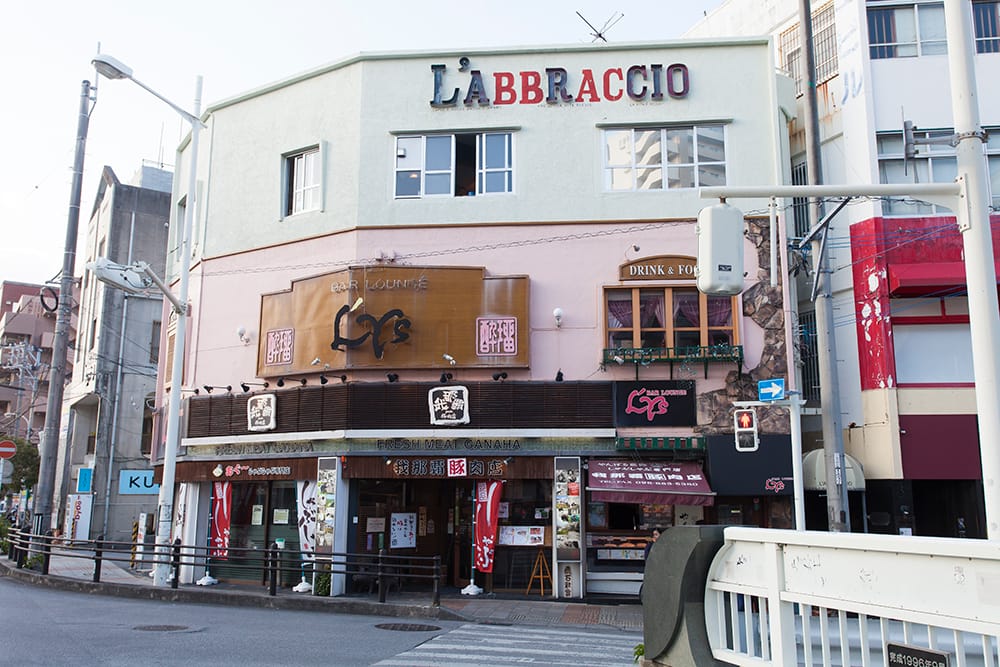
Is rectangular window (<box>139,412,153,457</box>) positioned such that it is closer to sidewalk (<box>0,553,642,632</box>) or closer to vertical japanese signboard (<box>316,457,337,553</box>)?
sidewalk (<box>0,553,642,632</box>)

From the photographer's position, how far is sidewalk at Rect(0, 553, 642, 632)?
15.9 meters

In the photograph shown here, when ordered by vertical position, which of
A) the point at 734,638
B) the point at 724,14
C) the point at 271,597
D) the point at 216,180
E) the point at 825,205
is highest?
the point at 724,14

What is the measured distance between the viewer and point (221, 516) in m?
21.0

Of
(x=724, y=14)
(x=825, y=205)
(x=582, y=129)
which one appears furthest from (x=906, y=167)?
(x=724, y=14)

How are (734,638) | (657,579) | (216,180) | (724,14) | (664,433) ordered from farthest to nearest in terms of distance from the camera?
(724,14)
(216,180)
(664,433)
(657,579)
(734,638)

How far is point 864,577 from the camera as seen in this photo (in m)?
4.69

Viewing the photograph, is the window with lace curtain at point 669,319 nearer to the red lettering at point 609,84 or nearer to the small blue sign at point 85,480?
the red lettering at point 609,84

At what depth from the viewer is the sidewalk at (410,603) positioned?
626 inches

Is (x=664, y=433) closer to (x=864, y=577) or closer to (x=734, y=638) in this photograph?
(x=734, y=638)

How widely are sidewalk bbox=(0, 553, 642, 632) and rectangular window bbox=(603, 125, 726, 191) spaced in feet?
31.3

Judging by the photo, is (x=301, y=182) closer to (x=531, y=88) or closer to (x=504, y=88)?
(x=504, y=88)

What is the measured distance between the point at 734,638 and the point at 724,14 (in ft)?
92.7

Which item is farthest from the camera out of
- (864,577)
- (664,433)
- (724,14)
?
(724,14)

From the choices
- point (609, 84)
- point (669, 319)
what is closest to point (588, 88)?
point (609, 84)
